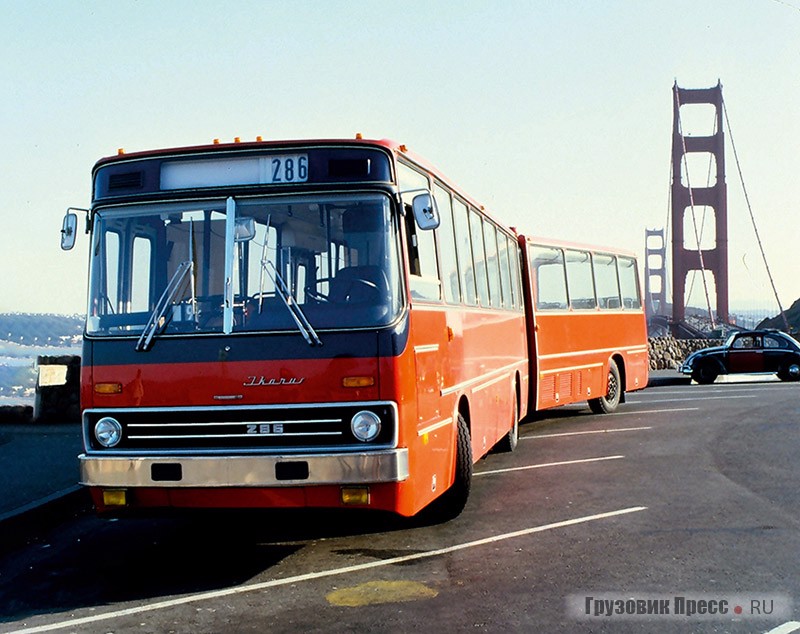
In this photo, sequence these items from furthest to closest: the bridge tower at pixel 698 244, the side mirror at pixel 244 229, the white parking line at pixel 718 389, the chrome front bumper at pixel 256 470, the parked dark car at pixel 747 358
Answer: the bridge tower at pixel 698 244
the parked dark car at pixel 747 358
the white parking line at pixel 718 389
the side mirror at pixel 244 229
the chrome front bumper at pixel 256 470

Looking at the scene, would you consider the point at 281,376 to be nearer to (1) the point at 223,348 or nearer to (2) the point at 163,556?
(1) the point at 223,348

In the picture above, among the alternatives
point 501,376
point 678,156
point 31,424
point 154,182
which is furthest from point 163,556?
point 678,156

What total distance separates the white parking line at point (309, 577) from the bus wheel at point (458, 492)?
2.23ft

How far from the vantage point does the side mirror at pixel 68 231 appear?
7.05 metres

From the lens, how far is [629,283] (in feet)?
64.3

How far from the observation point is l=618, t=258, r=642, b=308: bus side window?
19094 millimetres

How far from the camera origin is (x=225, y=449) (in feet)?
21.6

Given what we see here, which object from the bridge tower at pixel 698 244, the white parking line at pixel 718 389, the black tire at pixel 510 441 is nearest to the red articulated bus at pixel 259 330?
the black tire at pixel 510 441

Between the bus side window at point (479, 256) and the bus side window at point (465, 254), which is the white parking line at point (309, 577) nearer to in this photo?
the bus side window at point (465, 254)

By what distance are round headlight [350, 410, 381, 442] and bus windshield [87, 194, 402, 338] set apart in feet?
1.78

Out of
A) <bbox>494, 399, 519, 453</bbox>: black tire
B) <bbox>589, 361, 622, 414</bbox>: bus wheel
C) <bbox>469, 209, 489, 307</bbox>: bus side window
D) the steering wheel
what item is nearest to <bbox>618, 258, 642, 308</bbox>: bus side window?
<bbox>589, 361, 622, 414</bbox>: bus wheel

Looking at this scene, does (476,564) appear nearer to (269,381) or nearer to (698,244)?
(269,381)

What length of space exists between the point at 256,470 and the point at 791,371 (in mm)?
23975

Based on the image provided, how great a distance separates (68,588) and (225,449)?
130cm
